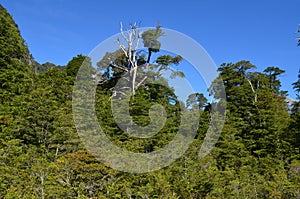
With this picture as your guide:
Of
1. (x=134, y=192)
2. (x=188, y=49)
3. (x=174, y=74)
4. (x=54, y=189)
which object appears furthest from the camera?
(x=174, y=74)

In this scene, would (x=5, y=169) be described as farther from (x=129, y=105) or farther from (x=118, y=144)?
(x=129, y=105)

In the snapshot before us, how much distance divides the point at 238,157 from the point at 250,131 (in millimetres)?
3622

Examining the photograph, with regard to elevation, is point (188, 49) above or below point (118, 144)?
above

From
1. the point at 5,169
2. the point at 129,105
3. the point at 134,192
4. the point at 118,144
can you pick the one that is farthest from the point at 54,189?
the point at 129,105

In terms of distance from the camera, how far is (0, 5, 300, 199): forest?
24.6 feet

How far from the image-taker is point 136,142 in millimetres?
9883

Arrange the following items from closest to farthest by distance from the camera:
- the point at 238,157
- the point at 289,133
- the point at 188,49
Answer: the point at 188,49
the point at 238,157
the point at 289,133

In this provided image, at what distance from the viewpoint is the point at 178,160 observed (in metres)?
9.36

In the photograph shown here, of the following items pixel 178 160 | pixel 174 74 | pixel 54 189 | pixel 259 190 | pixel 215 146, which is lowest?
pixel 54 189

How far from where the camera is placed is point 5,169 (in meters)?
7.25

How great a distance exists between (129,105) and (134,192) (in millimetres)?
7365

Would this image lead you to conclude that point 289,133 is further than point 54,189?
Yes

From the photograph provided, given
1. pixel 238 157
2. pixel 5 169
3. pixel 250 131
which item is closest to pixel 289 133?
pixel 250 131

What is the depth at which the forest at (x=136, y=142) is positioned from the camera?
24.6ft
